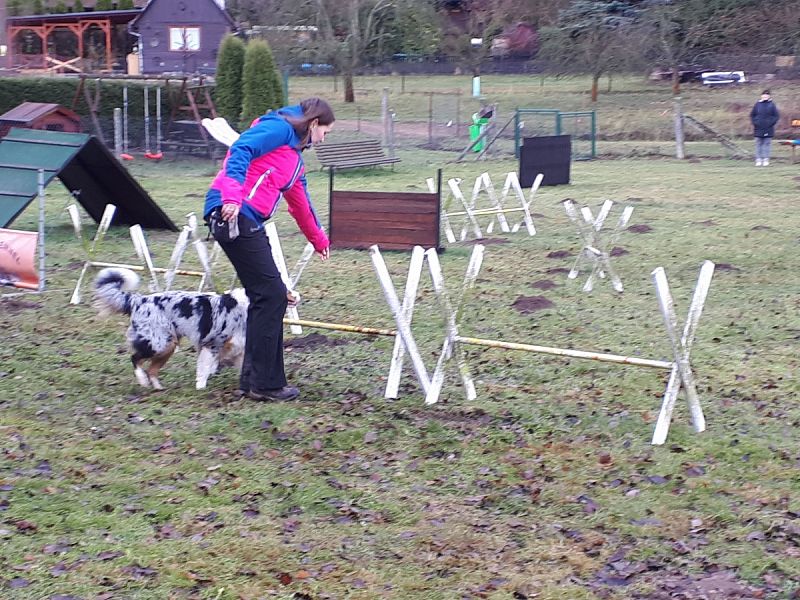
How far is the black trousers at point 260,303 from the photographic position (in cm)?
614

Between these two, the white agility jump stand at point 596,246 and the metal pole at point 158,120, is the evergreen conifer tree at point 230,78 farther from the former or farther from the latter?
the white agility jump stand at point 596,246

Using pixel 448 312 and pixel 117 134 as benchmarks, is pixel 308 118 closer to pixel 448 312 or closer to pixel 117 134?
pixel 448 312

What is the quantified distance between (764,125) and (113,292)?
19805 millimetres

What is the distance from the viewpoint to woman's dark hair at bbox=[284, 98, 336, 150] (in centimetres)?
609

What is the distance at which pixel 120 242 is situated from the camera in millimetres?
13328

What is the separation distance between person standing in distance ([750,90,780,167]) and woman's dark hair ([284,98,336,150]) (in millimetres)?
19302

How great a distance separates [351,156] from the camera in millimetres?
23422

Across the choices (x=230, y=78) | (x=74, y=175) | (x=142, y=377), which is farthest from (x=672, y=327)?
(x=230, y=78)

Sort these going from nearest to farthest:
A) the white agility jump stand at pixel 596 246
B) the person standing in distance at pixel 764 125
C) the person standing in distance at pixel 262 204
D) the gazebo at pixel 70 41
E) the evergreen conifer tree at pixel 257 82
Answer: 1. the person standing in distance at pixel 262 204
2. the white agility jump stand at pixel 596 246
3. the person standing in distance at pixel 764 125
4. the evergreen conifer tree at pixel 257 82
5. the gazebo at pixel 70 41

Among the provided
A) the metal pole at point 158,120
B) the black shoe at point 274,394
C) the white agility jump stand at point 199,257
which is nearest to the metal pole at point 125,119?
the metal pole at point 158,120

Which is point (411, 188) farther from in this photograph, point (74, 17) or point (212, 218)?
point (74, 17)

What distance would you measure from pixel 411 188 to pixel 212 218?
45.1 ft

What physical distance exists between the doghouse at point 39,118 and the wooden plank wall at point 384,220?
39.2 ft

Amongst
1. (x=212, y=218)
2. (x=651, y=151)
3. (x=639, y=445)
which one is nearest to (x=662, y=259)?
(x=639, y=445)
